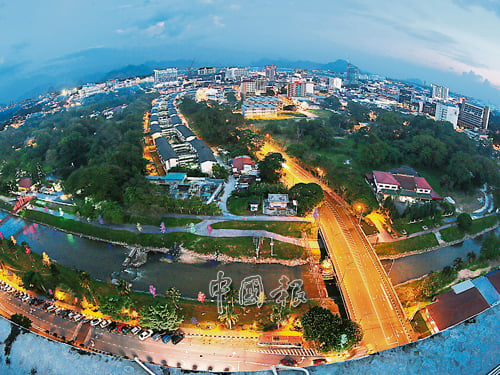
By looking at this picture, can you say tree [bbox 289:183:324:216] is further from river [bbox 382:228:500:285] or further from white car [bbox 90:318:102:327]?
white car [bbox 90:318:102:327]

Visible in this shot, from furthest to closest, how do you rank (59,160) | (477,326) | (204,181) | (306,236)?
(59,160), (204,181), (306,236), (477,326)

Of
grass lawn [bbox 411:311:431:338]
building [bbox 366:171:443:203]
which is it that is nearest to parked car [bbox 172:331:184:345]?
grass lawn [bbox 411:311:431:338]

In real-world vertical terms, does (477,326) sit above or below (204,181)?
above

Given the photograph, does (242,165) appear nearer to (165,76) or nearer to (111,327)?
(111,327)

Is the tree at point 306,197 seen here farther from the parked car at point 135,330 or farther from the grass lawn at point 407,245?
the parked car at point 135,330

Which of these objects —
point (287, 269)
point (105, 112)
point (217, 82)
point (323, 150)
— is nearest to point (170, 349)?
point (287, 269)

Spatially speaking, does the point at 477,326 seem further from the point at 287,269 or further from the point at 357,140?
the point at 357,140
